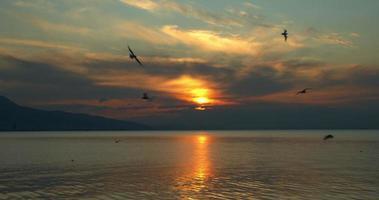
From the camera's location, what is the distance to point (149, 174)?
7588cm

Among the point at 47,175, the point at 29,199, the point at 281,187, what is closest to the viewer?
the point at 29,199

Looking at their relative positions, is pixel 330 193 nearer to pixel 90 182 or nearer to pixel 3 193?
pixel 90 182

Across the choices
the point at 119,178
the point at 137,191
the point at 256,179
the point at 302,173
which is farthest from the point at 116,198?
the point at 302,173

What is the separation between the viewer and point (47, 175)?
74.1 meters

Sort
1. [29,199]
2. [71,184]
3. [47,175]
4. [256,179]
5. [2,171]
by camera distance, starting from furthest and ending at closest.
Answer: [2,171] < [47,175] < [256,179] < [71,184] < [29,199]

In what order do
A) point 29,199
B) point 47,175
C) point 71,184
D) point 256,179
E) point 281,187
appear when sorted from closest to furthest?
point 29,199 < point 281,187 < point 71,184 < point 256,179 < point 47,175

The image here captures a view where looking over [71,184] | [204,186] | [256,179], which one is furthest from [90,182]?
[256,179]

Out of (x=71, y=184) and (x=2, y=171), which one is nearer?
(x=71, y=184)

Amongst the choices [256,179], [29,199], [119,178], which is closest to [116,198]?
[29,199]

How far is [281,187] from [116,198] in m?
22.1

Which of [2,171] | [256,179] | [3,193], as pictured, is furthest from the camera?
[2,171]

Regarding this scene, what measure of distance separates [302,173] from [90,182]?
36.3m

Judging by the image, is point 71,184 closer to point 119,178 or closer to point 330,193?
point 119,178

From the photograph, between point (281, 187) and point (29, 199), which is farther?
point (281, 187)
